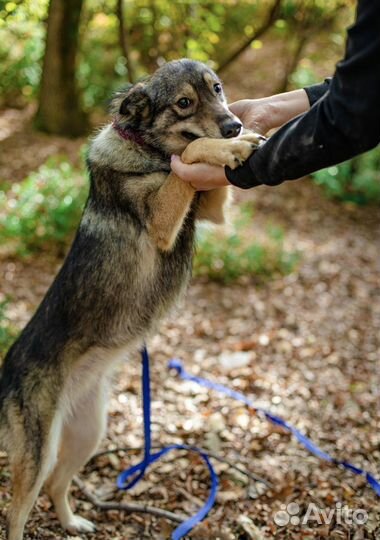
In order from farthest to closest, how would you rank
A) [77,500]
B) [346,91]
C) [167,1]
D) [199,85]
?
[167,1], [77,500], [199,85], [346,91]

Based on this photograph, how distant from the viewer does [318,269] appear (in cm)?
710

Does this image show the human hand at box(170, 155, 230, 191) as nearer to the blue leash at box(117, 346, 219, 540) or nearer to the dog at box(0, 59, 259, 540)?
the dog at box(0, 59, 259, 540)

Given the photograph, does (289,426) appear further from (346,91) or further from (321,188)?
(321,188)

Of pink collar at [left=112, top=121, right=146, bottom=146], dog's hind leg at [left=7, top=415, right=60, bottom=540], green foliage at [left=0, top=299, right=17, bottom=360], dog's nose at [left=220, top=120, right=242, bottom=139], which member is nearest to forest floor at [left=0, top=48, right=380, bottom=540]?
dog's hind leg at [left=7, top=415, right=60, bottom=540]

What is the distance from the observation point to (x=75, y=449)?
3.79 m

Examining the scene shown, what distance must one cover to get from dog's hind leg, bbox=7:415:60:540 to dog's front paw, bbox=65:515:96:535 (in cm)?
49

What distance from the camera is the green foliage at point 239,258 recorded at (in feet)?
21.9

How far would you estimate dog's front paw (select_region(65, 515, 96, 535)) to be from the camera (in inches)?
149

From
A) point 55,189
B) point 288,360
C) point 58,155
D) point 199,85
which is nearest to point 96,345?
point 199,85

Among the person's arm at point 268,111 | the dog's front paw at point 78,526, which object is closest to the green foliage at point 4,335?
the dog's front paw at point 78,526


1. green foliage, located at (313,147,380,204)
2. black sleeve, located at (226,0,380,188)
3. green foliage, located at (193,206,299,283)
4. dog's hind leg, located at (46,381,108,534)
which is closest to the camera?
black sleeve, located at (226,0,380,188)

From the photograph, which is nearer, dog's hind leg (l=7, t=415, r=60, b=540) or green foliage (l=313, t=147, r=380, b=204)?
dog's hind leg (l=7, t=415, r=60, b=540)

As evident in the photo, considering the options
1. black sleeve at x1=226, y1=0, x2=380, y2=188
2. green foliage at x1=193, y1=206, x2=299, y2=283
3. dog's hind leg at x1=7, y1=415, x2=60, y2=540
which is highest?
black sleeve at x1=226, y1=0, x2=380, y2=188

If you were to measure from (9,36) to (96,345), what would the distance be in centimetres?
722
